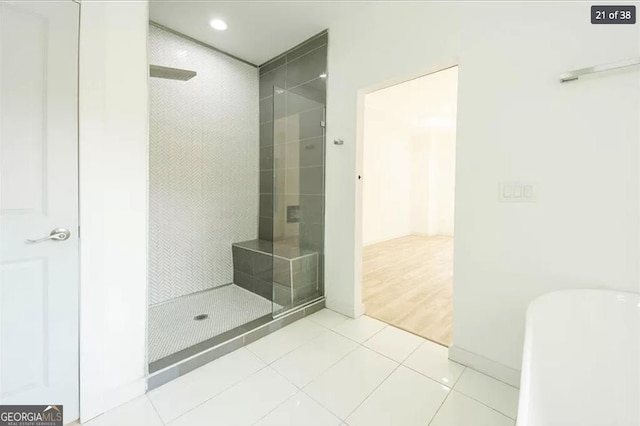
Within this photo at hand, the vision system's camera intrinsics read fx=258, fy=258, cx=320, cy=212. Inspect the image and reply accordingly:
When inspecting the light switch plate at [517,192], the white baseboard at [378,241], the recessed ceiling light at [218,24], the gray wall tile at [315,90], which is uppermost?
the recessed ceiling light at [218,24]

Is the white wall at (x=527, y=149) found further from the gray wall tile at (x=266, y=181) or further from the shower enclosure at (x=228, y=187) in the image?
the gray wall tile at (x=266, y=181)

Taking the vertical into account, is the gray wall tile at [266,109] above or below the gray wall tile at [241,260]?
above

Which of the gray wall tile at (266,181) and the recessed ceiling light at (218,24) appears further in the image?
the gray wall tile at (266,181)

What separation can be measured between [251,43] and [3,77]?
220 centimetres

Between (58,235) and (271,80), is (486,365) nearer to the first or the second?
(58,235)

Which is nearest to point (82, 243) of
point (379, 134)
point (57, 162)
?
point (57, 162)

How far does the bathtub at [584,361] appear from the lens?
3.40 feet

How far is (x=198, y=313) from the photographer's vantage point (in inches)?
94.0

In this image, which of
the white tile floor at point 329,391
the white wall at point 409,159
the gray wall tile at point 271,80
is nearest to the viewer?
the white tile floor at point 329,391

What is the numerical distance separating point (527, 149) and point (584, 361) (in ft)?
3.57

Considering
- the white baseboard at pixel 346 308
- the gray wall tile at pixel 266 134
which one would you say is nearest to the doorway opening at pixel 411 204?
the white baseboard at pixel 346 308

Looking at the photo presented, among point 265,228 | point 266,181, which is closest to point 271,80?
point 266,181

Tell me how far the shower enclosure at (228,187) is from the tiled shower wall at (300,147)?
0.01m

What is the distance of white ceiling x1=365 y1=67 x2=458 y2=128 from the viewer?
3976 millimetres
